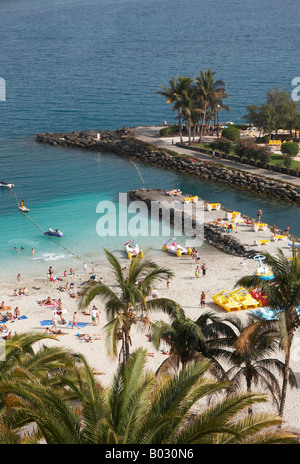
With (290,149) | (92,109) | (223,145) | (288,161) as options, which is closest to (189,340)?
(288,161)

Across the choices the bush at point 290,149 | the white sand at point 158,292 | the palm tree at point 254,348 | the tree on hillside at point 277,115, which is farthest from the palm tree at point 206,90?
the palm tree at point 254,348

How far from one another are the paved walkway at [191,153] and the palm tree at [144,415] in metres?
47.7

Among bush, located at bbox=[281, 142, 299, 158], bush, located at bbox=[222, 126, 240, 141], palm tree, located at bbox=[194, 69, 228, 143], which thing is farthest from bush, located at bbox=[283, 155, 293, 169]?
palm tree, located at bbox=[194, 69, 228, 143]

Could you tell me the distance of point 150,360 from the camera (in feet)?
98.3

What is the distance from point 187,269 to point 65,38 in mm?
158488

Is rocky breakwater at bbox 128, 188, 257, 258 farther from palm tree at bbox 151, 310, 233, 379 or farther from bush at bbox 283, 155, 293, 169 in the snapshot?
palm tree at bbox 151, 310, 233, 379

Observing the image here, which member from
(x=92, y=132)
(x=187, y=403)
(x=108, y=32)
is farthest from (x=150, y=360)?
(x=108, y=32)

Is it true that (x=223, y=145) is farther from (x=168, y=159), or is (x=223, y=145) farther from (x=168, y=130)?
(x=168, y=130)

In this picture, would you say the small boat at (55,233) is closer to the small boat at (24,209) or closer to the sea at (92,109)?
the sea at (92,109)

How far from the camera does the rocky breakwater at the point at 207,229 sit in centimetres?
4559

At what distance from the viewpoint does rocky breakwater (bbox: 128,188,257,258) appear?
45.6 meters

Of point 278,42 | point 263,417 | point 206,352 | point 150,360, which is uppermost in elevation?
point 278,42

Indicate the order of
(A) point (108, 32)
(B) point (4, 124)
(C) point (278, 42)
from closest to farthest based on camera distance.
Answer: (B) point (4, 124) → (C) point (278, 42) → (A) point (108, 32)

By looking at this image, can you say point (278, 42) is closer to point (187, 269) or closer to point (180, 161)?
point (180, 161)
